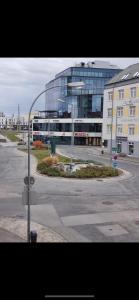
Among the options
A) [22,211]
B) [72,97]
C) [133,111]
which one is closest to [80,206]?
Result: [22,211]

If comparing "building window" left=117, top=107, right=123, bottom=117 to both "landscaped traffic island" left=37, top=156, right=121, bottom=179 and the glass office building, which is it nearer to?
the glass office building

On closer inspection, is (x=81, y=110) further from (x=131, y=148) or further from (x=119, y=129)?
(x=131, y=148)

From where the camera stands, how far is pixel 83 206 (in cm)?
2070

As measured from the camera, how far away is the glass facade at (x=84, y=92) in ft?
305

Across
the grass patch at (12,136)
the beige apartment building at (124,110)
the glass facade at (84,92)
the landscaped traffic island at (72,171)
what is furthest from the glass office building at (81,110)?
the landscaped traffic island at (72,171)

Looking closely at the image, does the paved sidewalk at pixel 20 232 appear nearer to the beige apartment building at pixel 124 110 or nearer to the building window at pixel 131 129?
the beige apartment building at pixel 124 110

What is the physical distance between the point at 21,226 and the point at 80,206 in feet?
16.6

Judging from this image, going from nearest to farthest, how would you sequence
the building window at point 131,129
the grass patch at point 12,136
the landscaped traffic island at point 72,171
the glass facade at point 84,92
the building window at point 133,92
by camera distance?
the landscaped traffic island at point 72,171 → the building window at point 133,92 → the building window at point 131,129 → the glass facade at point 84,92 → the grass patch at point 12,136

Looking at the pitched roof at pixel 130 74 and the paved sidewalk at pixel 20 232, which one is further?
the pitched roof at pixel 130 74

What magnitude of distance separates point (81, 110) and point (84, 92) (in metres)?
5.03

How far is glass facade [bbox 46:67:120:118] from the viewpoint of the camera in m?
93.1
